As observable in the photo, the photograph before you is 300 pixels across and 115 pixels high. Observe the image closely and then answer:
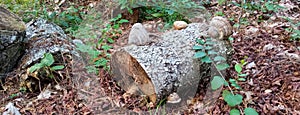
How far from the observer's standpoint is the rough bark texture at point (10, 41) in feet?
8.50

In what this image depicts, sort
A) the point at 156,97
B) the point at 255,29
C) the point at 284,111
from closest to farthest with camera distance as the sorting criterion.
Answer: the point at 284,111 < the point at 156,97 < the point at 255,29

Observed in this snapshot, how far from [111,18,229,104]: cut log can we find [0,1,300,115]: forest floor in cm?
11

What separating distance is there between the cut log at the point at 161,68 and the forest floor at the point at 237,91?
0.11 m

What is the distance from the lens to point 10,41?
2.61 metres

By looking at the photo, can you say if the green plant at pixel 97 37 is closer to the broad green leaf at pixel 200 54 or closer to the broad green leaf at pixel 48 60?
the broad green leaf at pixel 48 60

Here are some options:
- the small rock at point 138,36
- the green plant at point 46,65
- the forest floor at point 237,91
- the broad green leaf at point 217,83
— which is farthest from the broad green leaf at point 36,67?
the broad green leaf at point 217,83

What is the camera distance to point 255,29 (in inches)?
126

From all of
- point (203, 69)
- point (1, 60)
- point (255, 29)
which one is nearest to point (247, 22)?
point (255, 29)

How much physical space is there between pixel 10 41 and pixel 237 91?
2160mm

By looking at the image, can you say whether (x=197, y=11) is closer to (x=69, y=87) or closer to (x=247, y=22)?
(x=247, y=22)

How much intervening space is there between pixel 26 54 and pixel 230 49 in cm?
203

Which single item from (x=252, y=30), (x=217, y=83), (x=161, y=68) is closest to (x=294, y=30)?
(x=252, y=30)

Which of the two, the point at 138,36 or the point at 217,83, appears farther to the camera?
the point at 138,36

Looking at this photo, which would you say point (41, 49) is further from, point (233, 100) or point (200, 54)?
point (233, 100)
